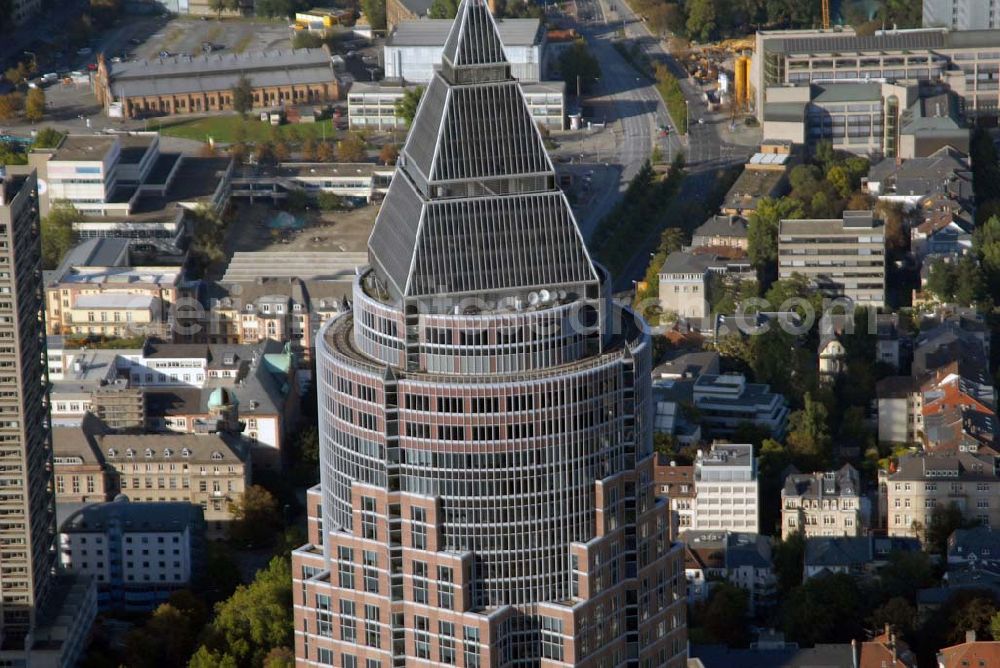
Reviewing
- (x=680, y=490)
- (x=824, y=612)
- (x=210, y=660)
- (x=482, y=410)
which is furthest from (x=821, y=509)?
(x=482, y=410)

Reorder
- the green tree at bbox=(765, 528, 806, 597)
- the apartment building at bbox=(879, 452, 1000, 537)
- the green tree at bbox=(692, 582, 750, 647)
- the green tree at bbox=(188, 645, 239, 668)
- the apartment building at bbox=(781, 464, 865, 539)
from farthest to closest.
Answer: the apartment building at bbox=(879, 452, 1000, 537) < the apartment building at bbox=(781, 464, 865, 539) < the green tree at bbox=(765, 528, 806, 597) < the green tree at bbox=(692, 582, 750, 647) < the green tree at bbox=(188, 645, 239, 668)

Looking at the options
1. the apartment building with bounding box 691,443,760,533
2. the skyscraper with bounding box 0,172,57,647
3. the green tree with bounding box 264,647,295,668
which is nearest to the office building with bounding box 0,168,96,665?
the skyscraper with bounding box 0,172,57,647

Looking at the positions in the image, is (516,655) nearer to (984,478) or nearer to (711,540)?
(711,540)

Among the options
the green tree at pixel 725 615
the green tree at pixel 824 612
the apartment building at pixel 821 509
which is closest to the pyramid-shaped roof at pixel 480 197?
the green tree at pixel 725 615

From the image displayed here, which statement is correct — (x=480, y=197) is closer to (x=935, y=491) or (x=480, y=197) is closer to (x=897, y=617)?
(x=897, y=617)

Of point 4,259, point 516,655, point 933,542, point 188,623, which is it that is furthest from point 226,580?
point 516,655

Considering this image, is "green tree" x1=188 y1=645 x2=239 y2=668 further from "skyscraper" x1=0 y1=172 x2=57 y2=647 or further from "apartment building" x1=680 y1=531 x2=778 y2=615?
"apartment building" x1=680 y1=531 x2=778 y2=615

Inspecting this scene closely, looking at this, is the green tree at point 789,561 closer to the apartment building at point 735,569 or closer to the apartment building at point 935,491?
the apartment building at point 735,569
